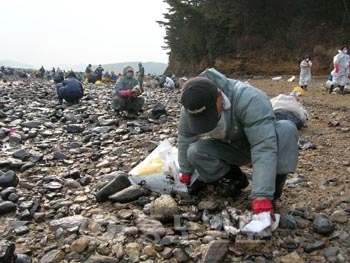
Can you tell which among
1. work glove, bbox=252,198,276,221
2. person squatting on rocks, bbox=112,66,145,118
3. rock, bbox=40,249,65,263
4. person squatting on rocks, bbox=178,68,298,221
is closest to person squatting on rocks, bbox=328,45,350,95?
person squatting on rocks, bbox=112,66,145,118

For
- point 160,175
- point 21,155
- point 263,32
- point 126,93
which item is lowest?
point 21,155

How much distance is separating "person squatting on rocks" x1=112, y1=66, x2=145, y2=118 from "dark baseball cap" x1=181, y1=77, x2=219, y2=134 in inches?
202

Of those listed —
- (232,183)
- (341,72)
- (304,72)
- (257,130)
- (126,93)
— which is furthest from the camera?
(304,72)

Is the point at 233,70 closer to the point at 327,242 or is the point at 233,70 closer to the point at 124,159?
the point at 124,159

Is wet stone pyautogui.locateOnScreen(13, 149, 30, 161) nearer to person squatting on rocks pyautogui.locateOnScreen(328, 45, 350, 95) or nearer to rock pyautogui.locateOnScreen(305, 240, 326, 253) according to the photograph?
rock pyautogui.locateOnScreen(305, 240, 326, 253)

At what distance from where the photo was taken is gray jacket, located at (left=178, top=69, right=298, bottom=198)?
2572 mm

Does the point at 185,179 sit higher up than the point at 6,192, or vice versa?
the point at 185,179

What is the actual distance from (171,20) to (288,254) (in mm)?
35238

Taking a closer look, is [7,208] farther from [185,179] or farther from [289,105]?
[289,105]

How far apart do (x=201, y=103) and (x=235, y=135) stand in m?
0.48

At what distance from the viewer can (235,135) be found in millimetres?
2873

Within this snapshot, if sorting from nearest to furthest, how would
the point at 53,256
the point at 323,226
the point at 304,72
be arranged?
1. the point at 53,256
2. the point at 323,226
3. the point at 304,72

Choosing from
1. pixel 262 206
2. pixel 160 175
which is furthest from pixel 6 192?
pixel 262 206

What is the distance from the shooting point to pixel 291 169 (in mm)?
2732
